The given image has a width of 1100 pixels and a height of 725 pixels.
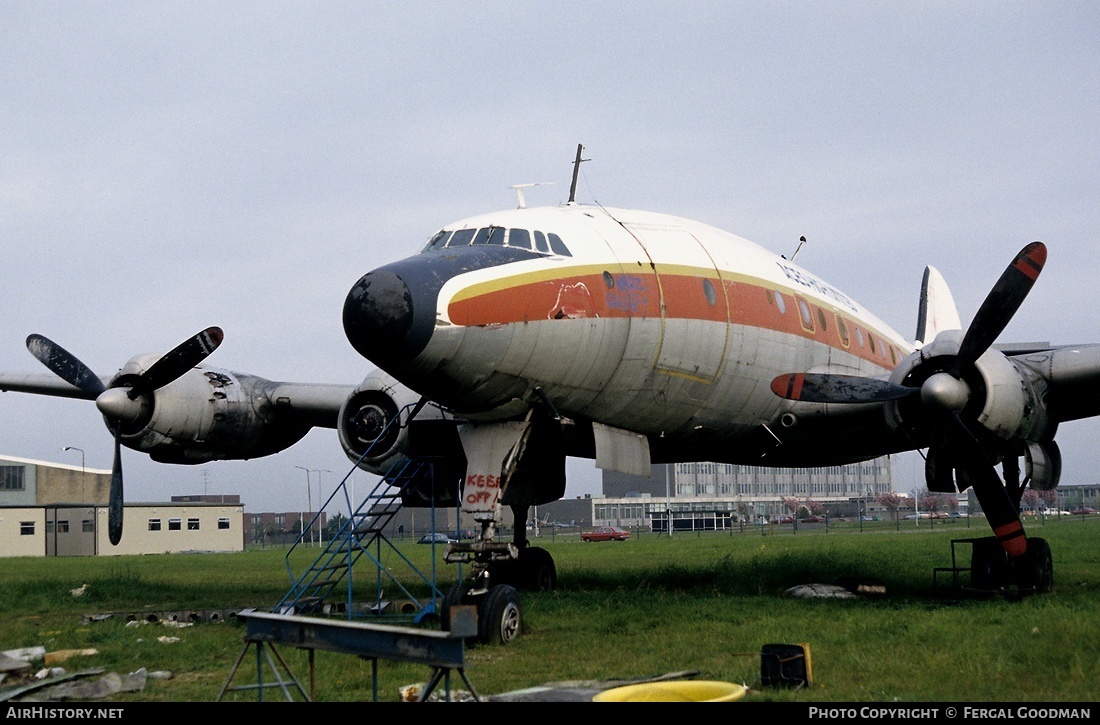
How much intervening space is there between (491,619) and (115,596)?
11615 mm

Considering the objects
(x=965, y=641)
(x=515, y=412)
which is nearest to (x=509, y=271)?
(x=515, y=412)

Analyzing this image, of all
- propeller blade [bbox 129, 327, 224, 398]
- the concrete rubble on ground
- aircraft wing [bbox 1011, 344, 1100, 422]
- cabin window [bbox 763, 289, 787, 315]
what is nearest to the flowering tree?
aircraft wing [bbox 1011, 344, 1100, 422]

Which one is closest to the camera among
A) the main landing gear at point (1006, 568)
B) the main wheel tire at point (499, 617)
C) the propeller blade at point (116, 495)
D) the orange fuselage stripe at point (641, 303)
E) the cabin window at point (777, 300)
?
the main wheel tire at point (499, 617)

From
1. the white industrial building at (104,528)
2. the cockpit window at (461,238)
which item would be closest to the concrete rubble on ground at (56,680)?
the cockpit window at (461,238)

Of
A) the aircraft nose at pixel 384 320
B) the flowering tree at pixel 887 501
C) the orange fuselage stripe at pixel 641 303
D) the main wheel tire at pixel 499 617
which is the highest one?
the orange fuselage stripe at pixel 641 303

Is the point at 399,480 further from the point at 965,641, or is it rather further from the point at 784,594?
the point at 965,641

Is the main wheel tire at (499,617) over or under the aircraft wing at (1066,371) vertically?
under

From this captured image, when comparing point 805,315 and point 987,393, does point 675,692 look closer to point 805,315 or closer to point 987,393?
point 987,393

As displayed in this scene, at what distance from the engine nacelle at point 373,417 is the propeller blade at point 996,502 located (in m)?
8.61

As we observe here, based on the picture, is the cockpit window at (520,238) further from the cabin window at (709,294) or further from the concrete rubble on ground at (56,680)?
the concrete rubble on ground at (56,680)

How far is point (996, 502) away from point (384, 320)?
9259 mm

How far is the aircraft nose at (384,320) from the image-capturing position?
39.8ft

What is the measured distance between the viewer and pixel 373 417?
1827 cm

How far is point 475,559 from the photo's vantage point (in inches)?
542
